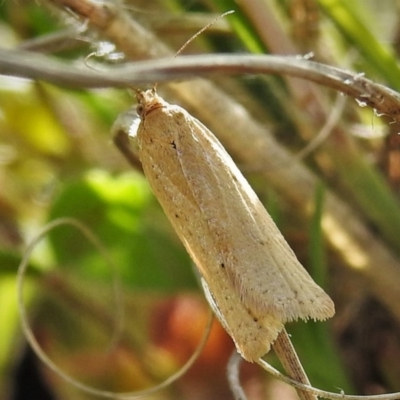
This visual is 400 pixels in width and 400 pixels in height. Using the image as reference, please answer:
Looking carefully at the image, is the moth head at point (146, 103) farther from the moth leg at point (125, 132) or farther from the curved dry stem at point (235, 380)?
the curved dry stem at point (235, 380)

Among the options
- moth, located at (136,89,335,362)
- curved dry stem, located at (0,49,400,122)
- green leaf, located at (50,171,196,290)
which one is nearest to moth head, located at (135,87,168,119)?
moth, located at (136,89,335,362)

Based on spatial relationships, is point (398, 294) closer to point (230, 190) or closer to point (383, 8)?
point (230, 190)

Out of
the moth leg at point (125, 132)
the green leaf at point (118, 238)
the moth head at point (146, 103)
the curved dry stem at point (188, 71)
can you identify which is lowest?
the green leaf at point (118, 238)

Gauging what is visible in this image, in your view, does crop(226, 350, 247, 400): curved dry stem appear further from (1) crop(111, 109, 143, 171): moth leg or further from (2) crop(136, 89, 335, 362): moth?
(1) crop(111, 109, 143, 171): moth leg

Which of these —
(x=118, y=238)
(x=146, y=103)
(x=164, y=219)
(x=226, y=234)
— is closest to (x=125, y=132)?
(x=146, y=103)

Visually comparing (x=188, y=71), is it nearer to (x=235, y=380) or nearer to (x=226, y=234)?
(x=226, y=234)

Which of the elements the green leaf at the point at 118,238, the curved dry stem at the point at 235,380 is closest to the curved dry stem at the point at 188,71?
the curved dry stem at the point at 235,380

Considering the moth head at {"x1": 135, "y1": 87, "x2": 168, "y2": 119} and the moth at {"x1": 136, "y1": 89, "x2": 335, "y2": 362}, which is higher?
the moth head at {"x1": 135, "y1": 87, "x2": 168, "y2": 119}
